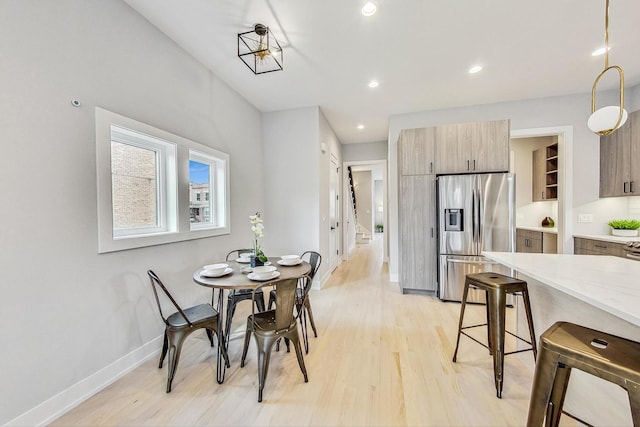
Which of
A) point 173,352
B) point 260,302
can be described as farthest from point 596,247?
point 173,352

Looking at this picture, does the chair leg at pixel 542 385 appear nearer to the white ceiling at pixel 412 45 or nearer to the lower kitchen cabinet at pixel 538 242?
the white ceiling at pixel 412 45

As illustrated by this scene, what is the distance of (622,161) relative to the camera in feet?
10.5

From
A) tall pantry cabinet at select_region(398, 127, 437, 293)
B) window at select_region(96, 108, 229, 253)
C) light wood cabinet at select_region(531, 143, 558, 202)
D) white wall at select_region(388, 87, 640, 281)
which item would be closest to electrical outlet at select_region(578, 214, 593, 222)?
white wall at select_region(388, 87, 640, 281)

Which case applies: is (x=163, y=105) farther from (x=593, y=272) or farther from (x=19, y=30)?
(x=593, y=272)

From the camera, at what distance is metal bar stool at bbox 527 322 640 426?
0.85m

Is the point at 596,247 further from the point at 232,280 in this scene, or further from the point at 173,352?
the point at 173,352

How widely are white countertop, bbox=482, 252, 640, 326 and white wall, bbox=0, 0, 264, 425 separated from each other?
256cm

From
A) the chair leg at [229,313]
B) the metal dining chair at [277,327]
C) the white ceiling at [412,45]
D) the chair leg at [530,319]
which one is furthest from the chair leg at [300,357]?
the white ceiling at [412,45]

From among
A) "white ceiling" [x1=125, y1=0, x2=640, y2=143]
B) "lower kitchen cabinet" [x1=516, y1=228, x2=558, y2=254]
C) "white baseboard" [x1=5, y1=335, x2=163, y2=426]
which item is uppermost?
"white ceiling" [x1=125, y1=0, x2=640, y2=143]

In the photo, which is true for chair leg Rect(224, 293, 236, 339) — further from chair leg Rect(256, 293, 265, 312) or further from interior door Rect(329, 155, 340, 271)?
interior door Rect(329, 155, 340, 271)

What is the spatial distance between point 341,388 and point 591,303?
1.52 m

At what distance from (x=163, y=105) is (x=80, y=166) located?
954 mm

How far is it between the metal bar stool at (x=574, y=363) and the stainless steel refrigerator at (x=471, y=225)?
228 centimetres

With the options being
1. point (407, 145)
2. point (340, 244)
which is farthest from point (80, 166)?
point (340, 244)
